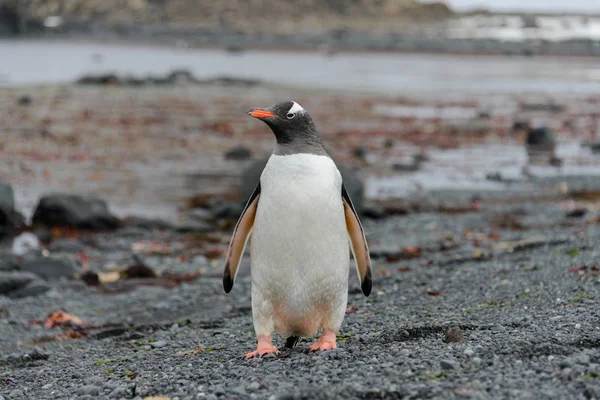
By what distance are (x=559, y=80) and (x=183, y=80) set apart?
22075mm

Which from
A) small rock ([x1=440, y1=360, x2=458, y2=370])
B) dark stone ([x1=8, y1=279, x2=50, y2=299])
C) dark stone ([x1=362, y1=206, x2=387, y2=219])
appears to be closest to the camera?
small rock ([x1=440, y1=360, x2=458, y2=370])

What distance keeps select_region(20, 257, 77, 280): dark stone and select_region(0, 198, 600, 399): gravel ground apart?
45 cm

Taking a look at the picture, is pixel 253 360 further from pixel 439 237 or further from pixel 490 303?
pixel 439 237

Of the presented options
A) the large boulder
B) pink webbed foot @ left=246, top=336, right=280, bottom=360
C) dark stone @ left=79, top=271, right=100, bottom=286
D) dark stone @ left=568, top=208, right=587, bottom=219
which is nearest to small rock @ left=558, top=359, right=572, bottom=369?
pink webbed foot @ left=246, top=336, right=280, bottom=360

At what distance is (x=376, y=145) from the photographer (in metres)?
21.8

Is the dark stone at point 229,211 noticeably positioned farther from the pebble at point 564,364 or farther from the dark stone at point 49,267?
the pebble at point 564,364

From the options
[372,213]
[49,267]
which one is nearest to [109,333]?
[49,267]

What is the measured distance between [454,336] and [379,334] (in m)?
0.62

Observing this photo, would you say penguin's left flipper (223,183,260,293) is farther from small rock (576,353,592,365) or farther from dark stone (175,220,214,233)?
dark stone (175,220,214,233)

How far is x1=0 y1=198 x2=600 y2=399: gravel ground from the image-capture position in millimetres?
4250

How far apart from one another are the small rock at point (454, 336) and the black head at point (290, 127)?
53.7 inches

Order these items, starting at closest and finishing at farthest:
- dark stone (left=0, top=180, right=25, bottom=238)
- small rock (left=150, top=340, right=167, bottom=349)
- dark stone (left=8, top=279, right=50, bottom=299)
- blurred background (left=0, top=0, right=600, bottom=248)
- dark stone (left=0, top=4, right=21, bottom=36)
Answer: small rock (left=150, top=340, right=167, bottom=349) < dark stone (left=8, top=279, right=50, bottom=299) < dark stone (left=0, top=180, right=25, bottom=238) < blurred background (left=0, top=0, right=600, bottom=248) < dark stone (left=0, top=4, right=21, bottom=36)

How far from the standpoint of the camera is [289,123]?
16.5 ft

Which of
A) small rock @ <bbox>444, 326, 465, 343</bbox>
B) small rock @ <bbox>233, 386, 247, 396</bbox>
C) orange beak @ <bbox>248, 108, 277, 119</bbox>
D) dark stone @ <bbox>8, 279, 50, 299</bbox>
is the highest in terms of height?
orange beak @ <bbox>248, 108, 277, 119</bbox>
